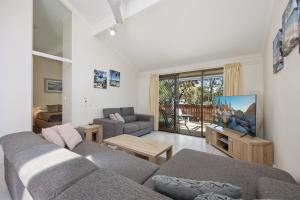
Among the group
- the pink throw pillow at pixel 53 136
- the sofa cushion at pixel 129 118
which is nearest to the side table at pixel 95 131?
the sofa cushion at pixel 129 118

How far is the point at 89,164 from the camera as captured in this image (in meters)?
0.92

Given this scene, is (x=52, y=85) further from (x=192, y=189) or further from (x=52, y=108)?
(x=192, y=189)

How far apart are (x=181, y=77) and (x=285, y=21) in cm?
340

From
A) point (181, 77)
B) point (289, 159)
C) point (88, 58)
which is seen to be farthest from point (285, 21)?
point (88, 58)

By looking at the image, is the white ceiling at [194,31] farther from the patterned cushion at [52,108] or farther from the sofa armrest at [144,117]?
the patterned cushion at [52,108]

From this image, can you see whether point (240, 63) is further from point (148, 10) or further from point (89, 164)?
point (89, 164)

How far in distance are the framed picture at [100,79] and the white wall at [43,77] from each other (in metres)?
2.62

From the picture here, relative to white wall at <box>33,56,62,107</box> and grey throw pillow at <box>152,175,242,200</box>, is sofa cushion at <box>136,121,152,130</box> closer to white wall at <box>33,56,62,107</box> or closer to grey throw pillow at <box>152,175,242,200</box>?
grey throw pillow at <box>152,175,242,200</box>

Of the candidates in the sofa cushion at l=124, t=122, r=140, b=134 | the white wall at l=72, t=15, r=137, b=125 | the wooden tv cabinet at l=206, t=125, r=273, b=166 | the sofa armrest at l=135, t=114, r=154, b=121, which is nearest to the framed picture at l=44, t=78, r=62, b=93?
the white wall at l=72, t=15, r=137, b=125

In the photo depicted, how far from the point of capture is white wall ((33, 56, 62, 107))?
5.15 meters

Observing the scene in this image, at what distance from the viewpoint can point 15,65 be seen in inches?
103

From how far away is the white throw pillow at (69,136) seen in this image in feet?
6.55

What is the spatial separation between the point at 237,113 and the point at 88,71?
3783mm

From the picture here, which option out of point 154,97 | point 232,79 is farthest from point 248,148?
point 154,97
